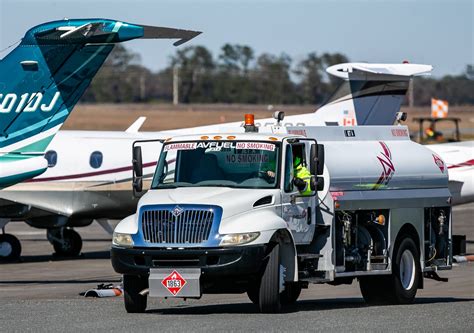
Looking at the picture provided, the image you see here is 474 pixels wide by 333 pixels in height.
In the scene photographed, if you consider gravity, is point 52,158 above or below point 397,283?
above

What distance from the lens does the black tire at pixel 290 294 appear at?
17.4 meters

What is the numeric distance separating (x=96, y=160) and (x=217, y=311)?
12.9 meters

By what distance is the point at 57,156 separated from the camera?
94.0 feet

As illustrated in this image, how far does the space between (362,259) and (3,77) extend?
6.11m

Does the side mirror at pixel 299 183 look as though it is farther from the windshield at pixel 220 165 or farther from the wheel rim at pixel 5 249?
the wheel rim at pixel 5 249

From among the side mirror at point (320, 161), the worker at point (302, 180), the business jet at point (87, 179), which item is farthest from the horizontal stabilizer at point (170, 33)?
the business jet at point (87, 179)

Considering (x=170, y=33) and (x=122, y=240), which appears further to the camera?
(x=170, y=33)

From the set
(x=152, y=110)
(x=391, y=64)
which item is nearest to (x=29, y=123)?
(x=391, y=64)

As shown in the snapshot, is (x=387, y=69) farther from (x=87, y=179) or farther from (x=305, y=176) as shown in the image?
(x=305, y=176)

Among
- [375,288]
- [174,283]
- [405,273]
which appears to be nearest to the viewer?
[174,283]

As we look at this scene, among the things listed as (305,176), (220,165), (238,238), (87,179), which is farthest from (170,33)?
(87,179)

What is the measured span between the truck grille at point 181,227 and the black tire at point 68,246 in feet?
45.4

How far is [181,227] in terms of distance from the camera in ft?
50.0

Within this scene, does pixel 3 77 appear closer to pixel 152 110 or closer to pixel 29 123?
pixel 29 123
